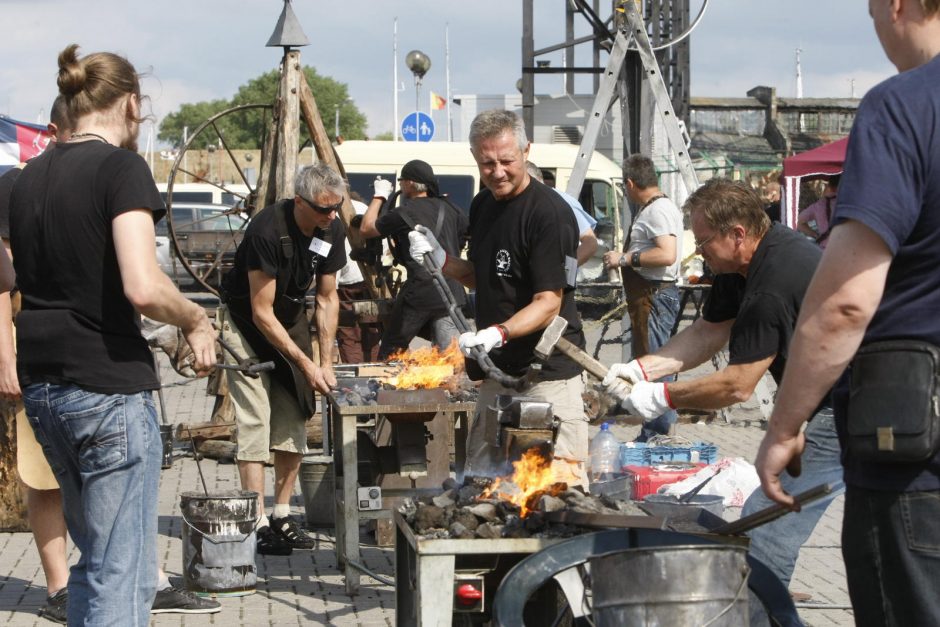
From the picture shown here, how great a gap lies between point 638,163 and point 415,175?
1807 millimetres

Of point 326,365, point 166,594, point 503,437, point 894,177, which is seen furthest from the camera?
point 326,365

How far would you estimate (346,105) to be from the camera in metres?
83.9

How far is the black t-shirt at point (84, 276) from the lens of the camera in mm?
3801

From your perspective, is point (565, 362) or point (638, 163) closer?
point (565, 362)

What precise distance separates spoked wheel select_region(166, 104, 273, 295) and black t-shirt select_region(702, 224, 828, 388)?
4.77 meters

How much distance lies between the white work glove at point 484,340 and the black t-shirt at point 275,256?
81.8 inches

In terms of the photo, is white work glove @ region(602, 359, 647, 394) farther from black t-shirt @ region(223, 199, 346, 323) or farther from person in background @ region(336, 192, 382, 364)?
person in background @ region(336, 192, 382, 364)

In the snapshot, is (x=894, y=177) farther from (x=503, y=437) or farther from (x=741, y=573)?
A: (x=503, y=437)

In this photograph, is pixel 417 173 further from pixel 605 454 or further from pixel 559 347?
pixel 559 347

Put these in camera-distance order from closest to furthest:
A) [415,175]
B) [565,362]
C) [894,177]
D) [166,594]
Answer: [894,177]
[565,362]
[166,594]
[415,175]

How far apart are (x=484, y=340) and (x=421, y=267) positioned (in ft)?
14.9

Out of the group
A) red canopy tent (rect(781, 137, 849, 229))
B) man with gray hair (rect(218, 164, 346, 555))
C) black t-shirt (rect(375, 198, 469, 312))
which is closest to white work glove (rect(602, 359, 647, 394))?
man with gray hair (rect(218, 164, 346, 555))

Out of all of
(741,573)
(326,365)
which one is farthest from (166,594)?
(741,573)

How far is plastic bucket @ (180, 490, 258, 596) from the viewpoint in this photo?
20.5 ft
